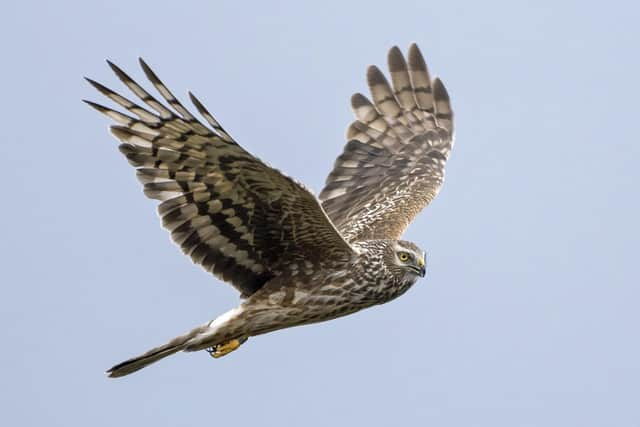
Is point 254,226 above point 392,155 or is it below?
below

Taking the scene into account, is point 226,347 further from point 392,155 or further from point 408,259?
point 392,155

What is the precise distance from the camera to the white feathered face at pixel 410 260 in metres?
10.5

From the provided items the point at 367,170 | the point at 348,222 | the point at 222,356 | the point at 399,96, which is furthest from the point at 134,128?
the point at 399,96

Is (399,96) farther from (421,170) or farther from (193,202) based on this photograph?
(193,202)

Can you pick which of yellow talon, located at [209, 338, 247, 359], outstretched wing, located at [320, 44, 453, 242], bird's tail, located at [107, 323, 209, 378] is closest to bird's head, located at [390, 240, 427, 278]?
outstretched wing, located at [320, 44, 453, 242]

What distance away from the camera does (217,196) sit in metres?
9.63

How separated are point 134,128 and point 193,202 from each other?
0.80 m

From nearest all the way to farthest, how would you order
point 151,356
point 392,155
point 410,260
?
point 151,356 < point 410,260 < point 392,155

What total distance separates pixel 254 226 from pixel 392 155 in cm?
356

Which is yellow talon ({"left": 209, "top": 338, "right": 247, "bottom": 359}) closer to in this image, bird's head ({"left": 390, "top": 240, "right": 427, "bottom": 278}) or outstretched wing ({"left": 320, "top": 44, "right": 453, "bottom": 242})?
bird's head ({"left": 390, "top": 240, "right": 427, "bottom": 278})

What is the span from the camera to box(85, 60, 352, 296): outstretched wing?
908 centimetres

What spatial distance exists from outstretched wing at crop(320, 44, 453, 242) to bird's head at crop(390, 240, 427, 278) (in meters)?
1.03

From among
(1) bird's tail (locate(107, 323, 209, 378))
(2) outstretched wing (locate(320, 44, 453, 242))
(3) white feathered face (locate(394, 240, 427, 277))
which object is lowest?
(1) bird's tail (locate(107, 323, 209, 378))

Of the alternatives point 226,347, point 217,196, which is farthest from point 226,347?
point 217,196
